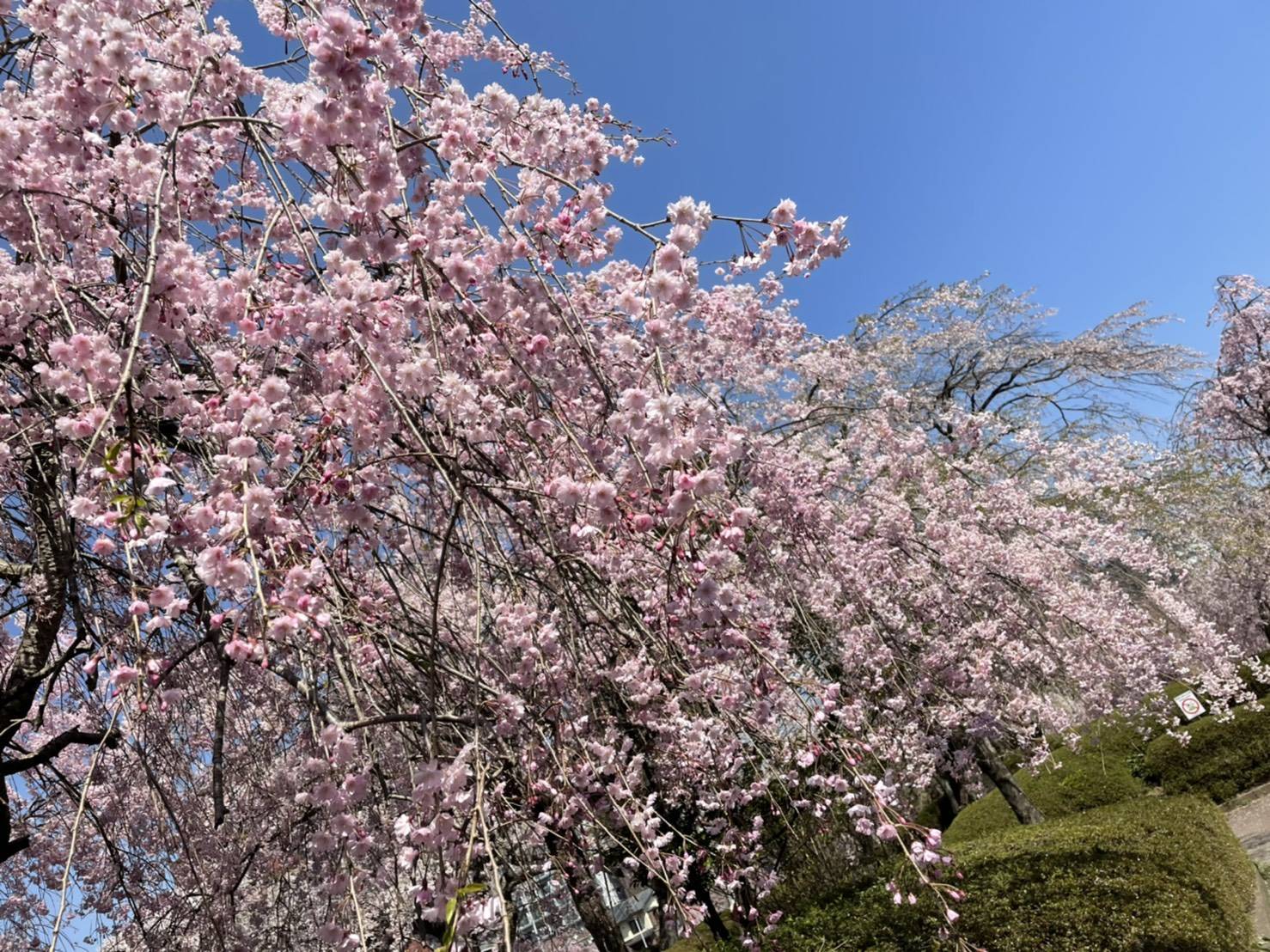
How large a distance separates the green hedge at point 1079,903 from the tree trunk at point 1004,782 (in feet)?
10.5

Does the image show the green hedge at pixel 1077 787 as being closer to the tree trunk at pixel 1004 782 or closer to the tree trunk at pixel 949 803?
the tree trunk at pixel 1004 782

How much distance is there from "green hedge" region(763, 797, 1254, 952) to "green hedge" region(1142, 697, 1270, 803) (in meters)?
4.37

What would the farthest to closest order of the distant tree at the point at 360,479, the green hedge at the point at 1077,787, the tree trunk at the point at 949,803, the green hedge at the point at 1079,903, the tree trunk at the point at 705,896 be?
the tree trunk at the point at 949,803, the green hedge at the point at 1077,787, the tree trunk at the point at 705,896, the green hedge at the point at 1079,903, the distant tree at the point at 360,479

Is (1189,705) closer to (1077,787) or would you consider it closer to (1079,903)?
(1077,787)

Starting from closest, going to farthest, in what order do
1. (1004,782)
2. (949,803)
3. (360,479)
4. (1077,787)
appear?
1. (360,479)
2. (1004,782)
3. (1077,787)
4. (949,803)

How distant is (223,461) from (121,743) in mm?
2880

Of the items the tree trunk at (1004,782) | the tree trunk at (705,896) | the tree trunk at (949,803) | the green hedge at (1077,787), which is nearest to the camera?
the tree trunk at (705,896)

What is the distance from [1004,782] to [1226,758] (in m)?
2.82

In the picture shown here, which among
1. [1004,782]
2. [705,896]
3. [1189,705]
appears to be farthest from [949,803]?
[705,896]

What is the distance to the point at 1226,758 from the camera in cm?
948

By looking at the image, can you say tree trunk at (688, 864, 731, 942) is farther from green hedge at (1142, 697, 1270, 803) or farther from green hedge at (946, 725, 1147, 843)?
green hedge at (1142, 697, 1270, 803)

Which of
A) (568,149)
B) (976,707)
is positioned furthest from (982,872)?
(568,149)

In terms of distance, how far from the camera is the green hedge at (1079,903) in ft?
13.3

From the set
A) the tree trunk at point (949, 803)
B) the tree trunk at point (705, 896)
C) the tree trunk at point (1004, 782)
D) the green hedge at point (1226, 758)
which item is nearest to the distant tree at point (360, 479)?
the tree trunk at point (705, 896)
